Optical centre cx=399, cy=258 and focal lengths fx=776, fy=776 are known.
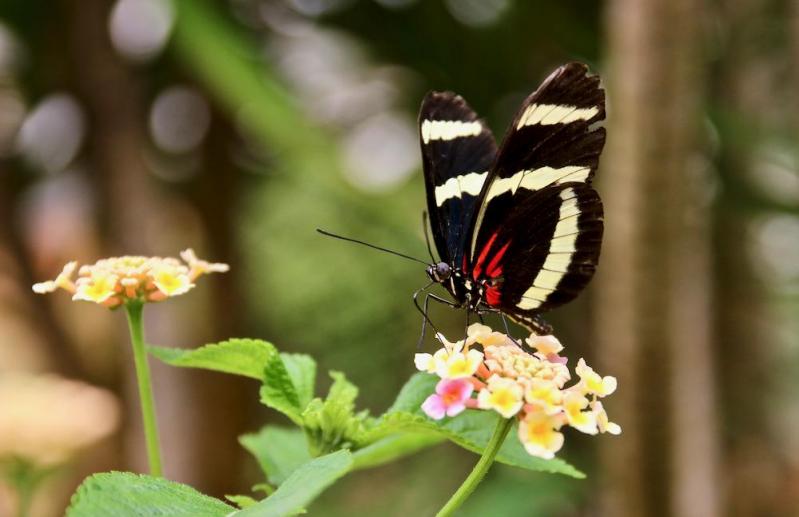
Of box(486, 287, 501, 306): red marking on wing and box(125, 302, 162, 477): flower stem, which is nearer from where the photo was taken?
box(125, 302, 162, 477): flower stem

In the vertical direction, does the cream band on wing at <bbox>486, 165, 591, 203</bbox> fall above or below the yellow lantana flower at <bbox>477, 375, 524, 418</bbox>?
above

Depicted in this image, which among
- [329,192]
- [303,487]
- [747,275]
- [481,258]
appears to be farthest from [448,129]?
[747,275]

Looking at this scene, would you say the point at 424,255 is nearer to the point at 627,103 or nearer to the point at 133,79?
the point at 627,103

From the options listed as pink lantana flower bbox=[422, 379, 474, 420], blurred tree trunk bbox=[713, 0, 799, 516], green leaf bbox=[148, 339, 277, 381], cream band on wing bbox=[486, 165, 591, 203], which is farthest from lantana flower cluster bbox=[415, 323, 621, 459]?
blurred tree trunk bbox=[713, 0, 799, 516]

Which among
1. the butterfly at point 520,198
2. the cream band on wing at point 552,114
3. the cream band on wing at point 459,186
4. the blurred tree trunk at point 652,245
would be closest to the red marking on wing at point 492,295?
the butterfly at point 520,198

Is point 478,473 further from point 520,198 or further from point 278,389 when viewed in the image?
point 520,198

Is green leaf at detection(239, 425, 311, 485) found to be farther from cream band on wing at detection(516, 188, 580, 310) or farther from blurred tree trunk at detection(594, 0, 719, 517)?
blurred tree trunk at detection(594, 0, 719, 517)

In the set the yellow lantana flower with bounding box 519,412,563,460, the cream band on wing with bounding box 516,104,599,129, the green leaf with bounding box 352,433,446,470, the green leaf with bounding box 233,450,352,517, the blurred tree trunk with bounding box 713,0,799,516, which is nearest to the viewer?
the green leaf with bounding box 233,450,352,517

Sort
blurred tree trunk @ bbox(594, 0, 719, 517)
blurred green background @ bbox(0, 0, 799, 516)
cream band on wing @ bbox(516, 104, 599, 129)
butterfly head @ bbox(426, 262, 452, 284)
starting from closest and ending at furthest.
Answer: cream band on wing @ bbox(516, 104, 599, 129) → butterfly head @ bbox(426, 262, 452, 284) → blurred tree trunk @ bbox(594, 0, 719, 517) → blurred green background @ bbox(0, 0, 799, 516)
